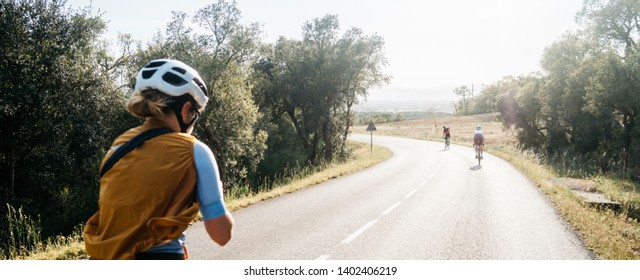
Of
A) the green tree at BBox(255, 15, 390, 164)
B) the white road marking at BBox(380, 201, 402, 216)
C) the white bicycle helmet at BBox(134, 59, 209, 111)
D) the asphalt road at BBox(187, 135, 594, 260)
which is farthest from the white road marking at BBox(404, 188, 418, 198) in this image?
the green tree at BBox(255, 15, 390, 164)

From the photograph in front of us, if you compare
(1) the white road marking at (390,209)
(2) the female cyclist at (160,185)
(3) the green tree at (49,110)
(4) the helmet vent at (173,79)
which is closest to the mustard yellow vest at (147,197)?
(2) the female cyclist at (160,185)

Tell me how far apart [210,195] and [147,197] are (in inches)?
11.4

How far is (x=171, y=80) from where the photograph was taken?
6.97 ft

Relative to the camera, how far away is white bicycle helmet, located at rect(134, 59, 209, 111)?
6.84 feet

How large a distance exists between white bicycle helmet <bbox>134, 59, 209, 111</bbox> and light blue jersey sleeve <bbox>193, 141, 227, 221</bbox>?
1.13 ft

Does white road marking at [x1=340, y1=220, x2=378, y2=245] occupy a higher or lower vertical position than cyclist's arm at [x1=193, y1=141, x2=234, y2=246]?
lower

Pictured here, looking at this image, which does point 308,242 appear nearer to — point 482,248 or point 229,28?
point 482,248

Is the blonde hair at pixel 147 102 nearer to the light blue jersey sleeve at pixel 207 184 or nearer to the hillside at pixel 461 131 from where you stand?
the light blue jersey sleeve at pixel 207 184

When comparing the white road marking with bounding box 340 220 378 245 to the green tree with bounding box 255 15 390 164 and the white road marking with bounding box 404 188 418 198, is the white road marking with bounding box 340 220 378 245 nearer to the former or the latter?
the white road marking with bounding box 404 188 418 198

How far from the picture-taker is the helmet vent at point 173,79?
2.11 m

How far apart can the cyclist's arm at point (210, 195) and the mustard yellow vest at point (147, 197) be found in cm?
4

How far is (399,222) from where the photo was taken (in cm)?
891
